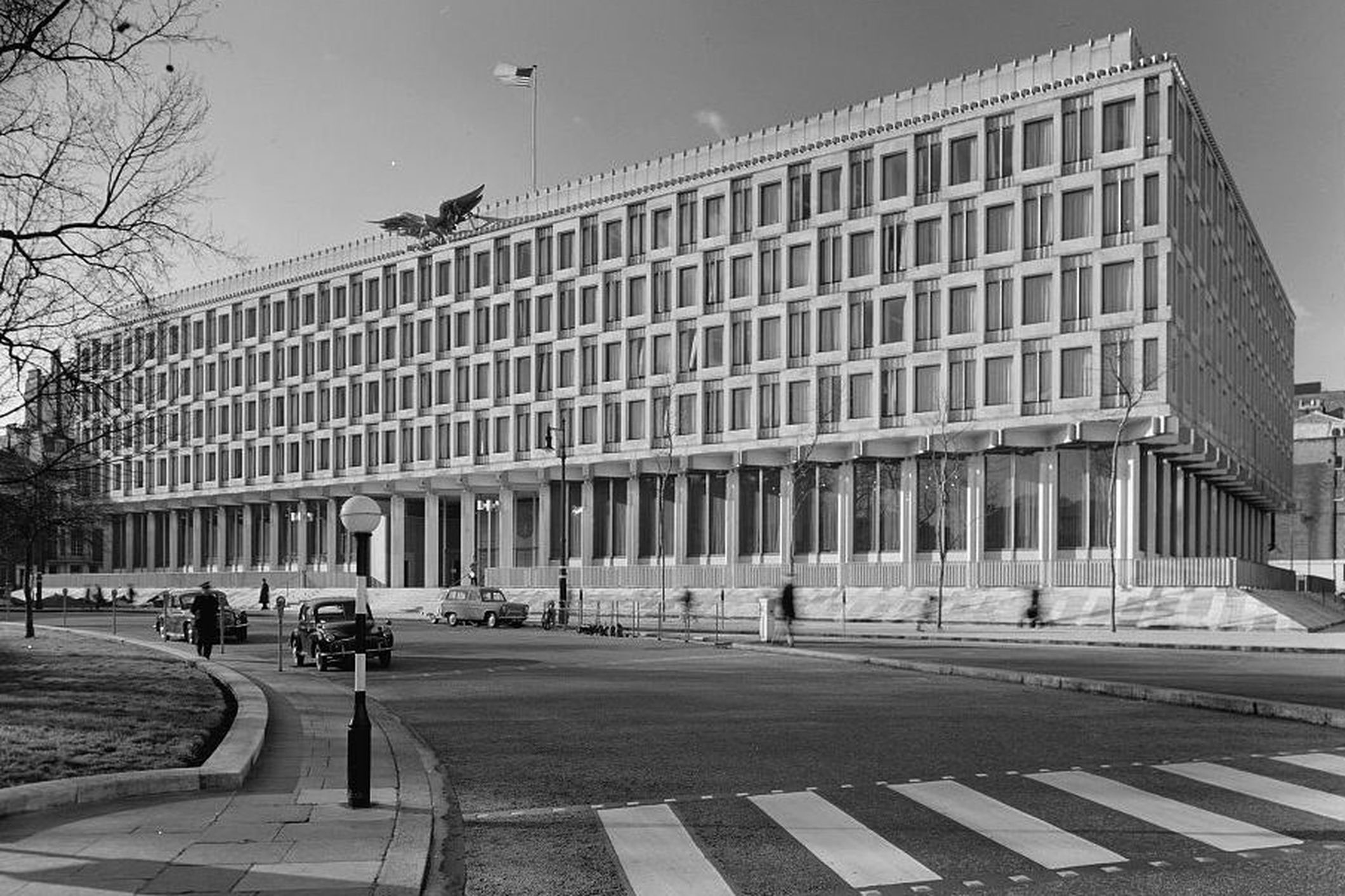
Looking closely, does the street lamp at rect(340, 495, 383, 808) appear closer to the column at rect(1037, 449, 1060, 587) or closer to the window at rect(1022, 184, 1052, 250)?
the column at rect(1037, 449, 1060, 587)

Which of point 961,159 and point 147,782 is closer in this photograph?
point 147,782

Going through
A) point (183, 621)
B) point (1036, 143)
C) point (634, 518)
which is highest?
point (1036, 143)

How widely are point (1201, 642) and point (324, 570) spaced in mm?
64201

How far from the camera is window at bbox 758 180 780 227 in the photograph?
221 feet

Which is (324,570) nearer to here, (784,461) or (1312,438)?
(784,461)

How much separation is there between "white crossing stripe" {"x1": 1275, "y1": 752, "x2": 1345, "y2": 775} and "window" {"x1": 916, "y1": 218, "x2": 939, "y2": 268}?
166ft

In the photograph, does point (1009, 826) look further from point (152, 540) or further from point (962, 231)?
point (152, 540)

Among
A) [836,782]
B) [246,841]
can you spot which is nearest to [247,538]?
[836,782]

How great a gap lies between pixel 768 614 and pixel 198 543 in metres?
72.6

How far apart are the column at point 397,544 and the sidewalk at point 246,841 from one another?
239 feet

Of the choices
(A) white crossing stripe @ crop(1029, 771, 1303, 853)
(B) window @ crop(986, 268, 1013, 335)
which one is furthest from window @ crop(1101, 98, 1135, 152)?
(A) white crossing stripe @ crop(1029, 771, 1303, 853)

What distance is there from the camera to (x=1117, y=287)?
184ft

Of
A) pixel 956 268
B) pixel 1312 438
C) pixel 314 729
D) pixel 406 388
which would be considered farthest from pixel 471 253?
pixel 1312 438

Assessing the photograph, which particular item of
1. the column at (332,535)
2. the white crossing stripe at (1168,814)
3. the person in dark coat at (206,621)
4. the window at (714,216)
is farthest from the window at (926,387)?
the white crossing stripe at (1168,814)
